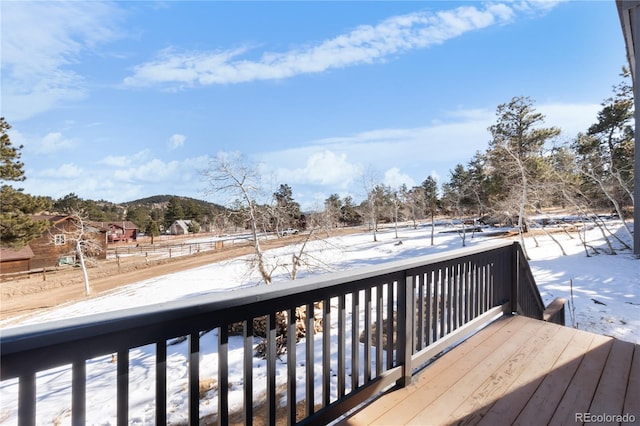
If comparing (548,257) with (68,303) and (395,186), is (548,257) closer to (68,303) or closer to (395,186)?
(395,186)

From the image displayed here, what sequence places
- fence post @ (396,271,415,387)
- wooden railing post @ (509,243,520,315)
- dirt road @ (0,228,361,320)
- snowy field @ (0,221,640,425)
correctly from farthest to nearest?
dirt road @ (0,228,361,320), snowy field @ (0,221,640,425), wooden railing post @ (509,243,520,315), fence post @ (396,271,415,387)

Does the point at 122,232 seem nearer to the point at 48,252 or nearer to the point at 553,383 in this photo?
the point at 48,252

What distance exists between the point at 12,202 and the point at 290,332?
18.6m

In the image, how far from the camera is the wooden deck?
1.69 m

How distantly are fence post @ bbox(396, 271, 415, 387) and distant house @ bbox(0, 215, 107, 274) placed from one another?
2463cm

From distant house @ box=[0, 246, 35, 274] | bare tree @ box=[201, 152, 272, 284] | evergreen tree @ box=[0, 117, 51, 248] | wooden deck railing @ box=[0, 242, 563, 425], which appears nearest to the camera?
wooden deck railing @ box=[0, 242, 563, 425]

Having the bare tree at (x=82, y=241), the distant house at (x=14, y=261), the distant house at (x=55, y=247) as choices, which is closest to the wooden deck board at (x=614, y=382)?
the bare tree at (x=82, y=241)

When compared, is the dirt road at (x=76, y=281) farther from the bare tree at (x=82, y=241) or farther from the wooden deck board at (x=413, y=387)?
the wooden deck board at (x=413, y=387)

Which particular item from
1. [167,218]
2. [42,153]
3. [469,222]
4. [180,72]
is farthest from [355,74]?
[167,218]

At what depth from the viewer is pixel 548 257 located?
12.7 meters

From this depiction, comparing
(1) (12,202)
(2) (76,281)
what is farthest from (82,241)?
(2) (76,281)

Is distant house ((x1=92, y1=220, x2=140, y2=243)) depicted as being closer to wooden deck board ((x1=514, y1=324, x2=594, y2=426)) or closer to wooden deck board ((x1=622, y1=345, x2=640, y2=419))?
wooden deck board ((x1=514, y1=324, x2=594, y2=426))

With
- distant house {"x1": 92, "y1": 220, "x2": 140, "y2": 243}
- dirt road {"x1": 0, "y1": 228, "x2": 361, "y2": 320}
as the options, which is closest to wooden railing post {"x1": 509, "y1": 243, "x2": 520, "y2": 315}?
dirt road {"x1": 0, "y1": 228, "x2": 361, "y2": 320}

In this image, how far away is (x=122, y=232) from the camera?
122 ft
